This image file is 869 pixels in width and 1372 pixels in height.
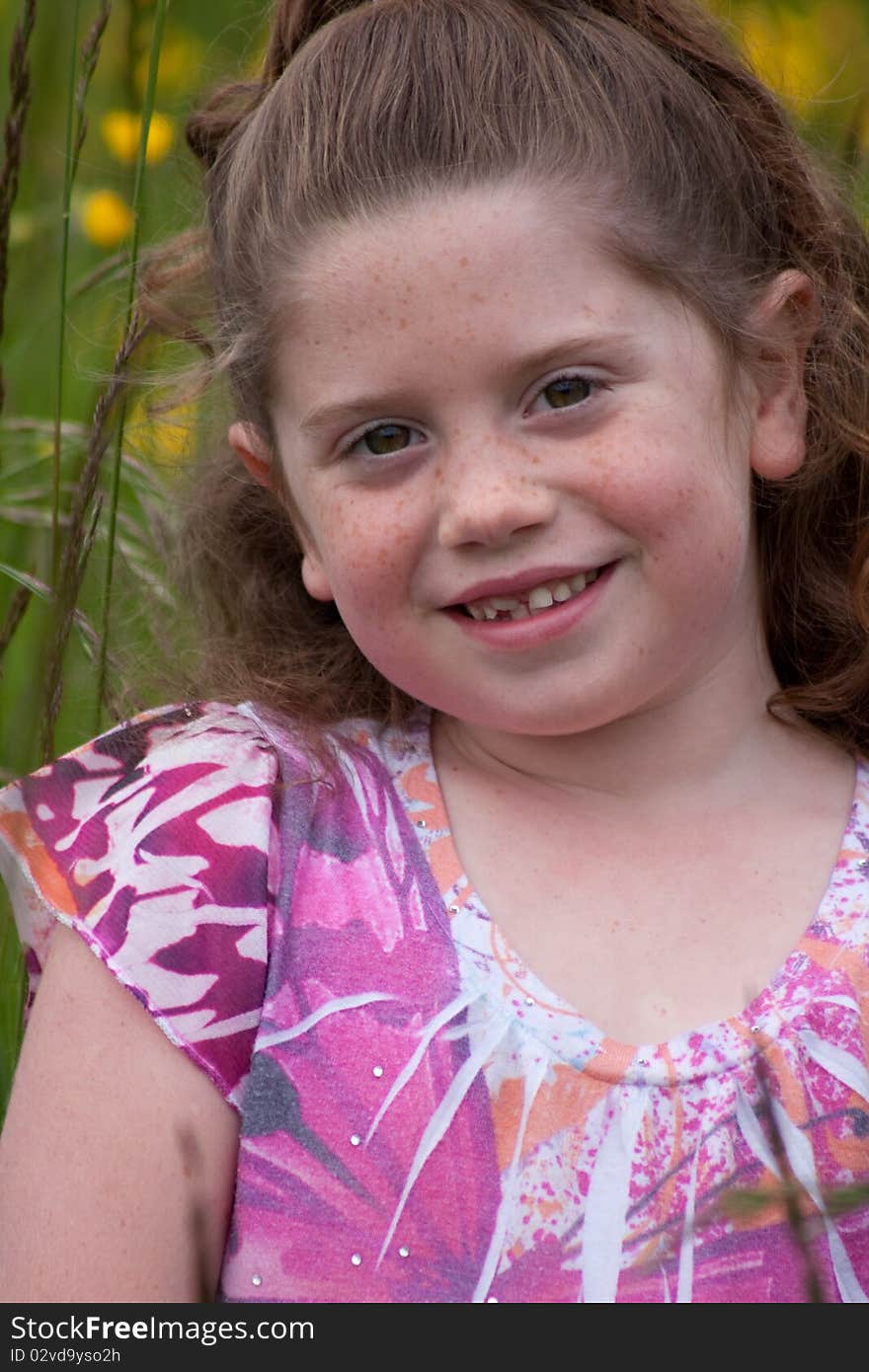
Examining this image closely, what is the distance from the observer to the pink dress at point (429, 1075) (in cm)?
120

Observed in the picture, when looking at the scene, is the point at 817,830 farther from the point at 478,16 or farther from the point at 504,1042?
the point at 478,16

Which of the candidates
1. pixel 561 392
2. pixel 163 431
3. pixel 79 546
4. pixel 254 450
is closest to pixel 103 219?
pixel 163 431

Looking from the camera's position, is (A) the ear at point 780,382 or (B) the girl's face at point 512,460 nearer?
(B) the girl's face at point 512,460

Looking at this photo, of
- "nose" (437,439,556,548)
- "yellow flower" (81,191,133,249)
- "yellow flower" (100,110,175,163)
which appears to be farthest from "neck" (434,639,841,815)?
"yellow flower" (81,191,133,249)

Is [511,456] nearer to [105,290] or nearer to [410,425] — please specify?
[410,425]

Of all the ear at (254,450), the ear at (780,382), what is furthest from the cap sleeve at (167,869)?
the ear at (780,382)

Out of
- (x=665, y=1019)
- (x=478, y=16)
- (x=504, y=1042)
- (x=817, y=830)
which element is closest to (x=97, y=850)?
(x=504, y=1042)

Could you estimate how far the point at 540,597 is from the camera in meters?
1.27

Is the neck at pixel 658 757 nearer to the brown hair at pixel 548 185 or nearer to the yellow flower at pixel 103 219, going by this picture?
the brown hair at pixel 548 185

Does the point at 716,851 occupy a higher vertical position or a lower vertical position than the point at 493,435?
lower

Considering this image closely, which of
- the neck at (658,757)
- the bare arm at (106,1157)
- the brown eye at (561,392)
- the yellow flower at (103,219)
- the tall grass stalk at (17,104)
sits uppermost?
the tall grass stalk at (17,104)

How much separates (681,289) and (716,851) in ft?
1.41

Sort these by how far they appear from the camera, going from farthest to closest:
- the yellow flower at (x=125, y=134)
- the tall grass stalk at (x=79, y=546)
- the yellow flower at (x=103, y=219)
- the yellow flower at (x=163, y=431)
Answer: the yellow flower at (x=103, y=219)
the yellow flower at (x=125, y=134)
the yellow flower at (x=163, y=431)
the tall grass stalk at (x=79, y=546)

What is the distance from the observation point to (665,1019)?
1.25 meters
